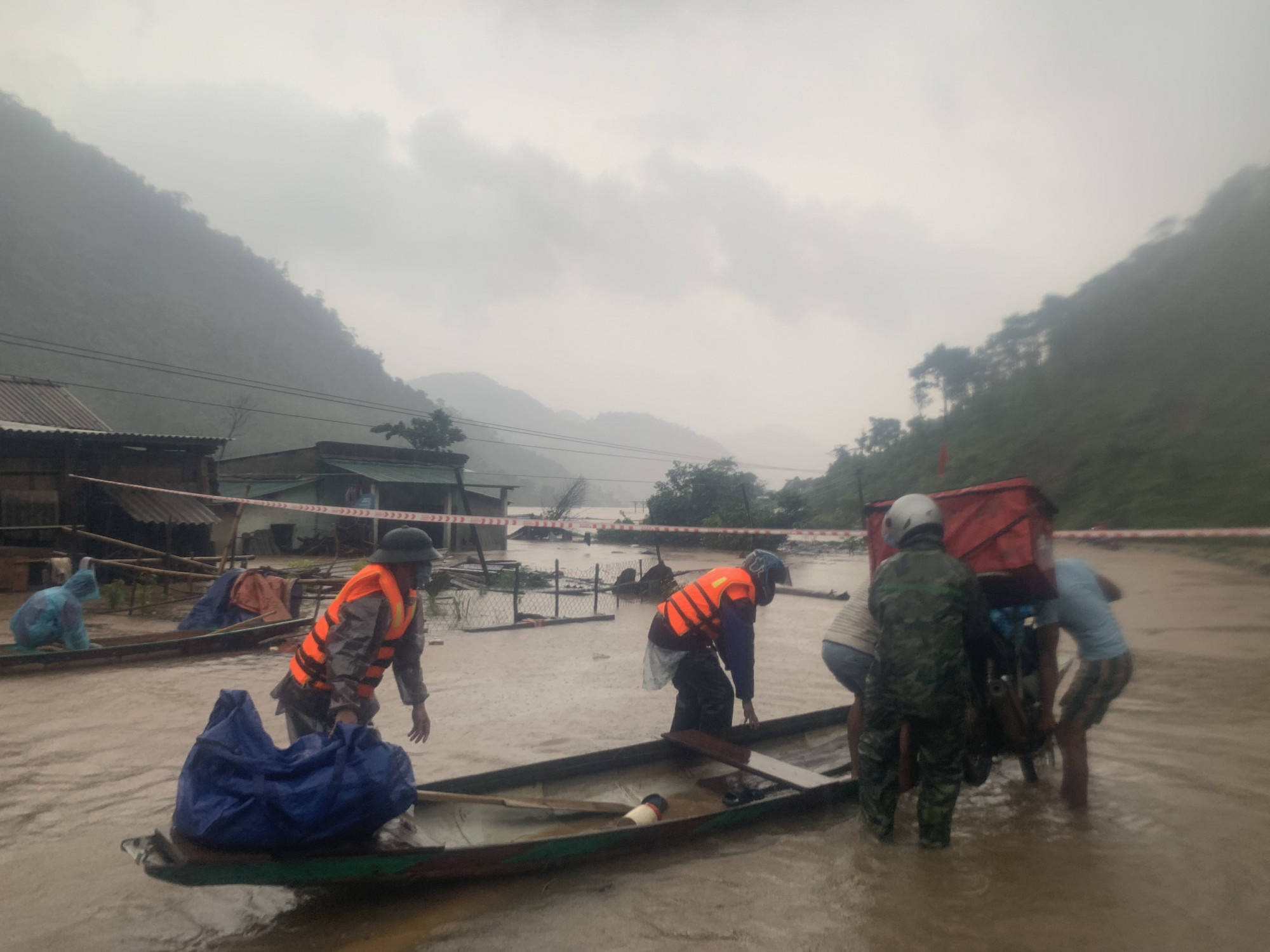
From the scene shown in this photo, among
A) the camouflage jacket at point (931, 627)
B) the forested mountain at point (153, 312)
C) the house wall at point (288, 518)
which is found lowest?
the camouflage jacket at point (931, 627)

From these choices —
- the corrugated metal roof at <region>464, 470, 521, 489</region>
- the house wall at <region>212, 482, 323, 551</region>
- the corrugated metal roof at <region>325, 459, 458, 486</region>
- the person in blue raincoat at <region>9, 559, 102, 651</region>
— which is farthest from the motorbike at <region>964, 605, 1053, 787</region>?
the corrugated metal roof at <region>464, 470, 521, 489</region>

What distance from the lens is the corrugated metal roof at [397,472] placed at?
1139 inches

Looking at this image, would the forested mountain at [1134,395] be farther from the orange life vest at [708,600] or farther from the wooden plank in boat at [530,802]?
the wooden plank in boat at [530,802]

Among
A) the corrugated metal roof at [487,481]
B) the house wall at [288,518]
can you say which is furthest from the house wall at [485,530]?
the house wall at [288,518]

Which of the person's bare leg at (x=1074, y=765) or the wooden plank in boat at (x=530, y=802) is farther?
the person's bare leg at (x=1074, y=765)

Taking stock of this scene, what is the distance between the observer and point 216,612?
10508 millimetres

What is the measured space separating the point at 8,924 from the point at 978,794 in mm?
5600

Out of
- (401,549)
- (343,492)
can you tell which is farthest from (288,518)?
(401,549)

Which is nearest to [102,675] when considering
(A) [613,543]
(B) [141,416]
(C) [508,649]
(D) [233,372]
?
(C) [508,649]

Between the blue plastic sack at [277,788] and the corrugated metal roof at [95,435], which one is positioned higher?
the corrugated metal roof at [95,435]

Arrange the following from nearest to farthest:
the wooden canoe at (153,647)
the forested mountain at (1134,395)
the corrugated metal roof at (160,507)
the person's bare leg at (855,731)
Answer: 1. the person's bare leg at (855,731)
2. the wooden canoe at (153,647)
3. the corrugated metal roof at (160,507)
4. the forested mountain at (1134,395)

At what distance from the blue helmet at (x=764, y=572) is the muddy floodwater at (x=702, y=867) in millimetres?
1396

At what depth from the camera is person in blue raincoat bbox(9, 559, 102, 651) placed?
8398 millimetres

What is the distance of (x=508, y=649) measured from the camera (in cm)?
1103
